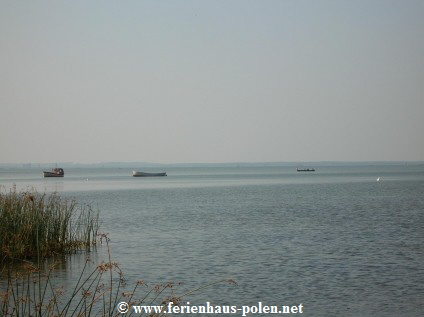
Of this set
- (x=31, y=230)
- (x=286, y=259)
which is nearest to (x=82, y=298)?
(x=31, y=230)

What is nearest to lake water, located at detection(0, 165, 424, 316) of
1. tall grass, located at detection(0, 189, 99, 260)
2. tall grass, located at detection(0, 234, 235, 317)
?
tall grass, located at detection(0, 189, 99, 260)

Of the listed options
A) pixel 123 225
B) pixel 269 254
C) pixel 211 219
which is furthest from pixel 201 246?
pixel 211 219

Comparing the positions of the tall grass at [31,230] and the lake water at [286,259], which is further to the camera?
the tall grass at [31,230]

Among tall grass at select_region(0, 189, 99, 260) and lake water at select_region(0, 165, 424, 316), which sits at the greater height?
tall grass at select_region(0, 189, 99, 260)

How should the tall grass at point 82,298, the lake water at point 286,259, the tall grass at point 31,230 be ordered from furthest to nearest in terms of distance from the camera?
1. the tall grass at point 31,230
2. the lake water at point 286,259
3. the tall grass at point 82,298

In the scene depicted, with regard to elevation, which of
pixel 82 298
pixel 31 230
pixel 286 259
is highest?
pixel 31 230

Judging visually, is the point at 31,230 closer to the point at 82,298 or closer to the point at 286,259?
the point at 82,298

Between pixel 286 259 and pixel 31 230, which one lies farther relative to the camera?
pixel 286 259

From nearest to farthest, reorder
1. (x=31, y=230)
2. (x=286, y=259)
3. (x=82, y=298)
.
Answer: (x=82, y=298) < (x=31, y=230) < (x=286, y=259)

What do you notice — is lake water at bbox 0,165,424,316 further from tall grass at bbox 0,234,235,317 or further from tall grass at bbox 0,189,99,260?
tall grass at bbox 0,234,235,317

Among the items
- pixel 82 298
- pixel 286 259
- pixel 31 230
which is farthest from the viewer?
pixel 286 259

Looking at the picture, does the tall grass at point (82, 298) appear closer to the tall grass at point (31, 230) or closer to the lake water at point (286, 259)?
the lake water at point (286, 259)

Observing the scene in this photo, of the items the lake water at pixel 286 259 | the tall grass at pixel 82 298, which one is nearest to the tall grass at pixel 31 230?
the lake water at pixel 286 259

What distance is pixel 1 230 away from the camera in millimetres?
18250
